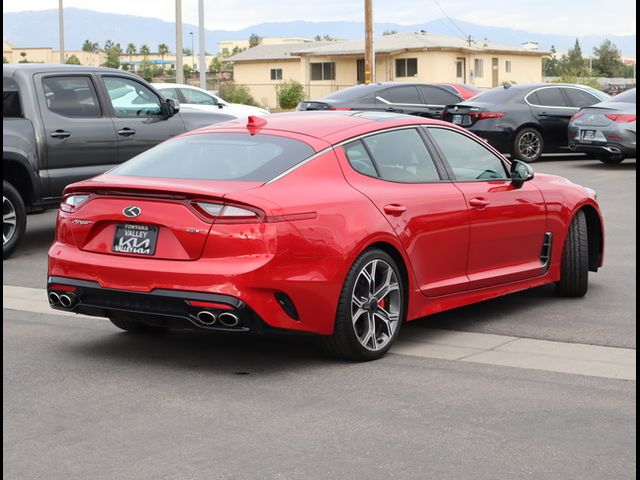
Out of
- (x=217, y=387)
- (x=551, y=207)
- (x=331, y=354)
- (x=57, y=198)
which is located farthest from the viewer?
(x=57, y=198)

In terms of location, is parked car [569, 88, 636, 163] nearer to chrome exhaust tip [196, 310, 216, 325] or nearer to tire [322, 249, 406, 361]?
tire [322, 249, 406, 361]

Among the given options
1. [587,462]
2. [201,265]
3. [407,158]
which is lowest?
[587,462]

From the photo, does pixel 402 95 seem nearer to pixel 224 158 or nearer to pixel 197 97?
pixel 197 97

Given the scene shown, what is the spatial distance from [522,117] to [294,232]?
54.9 feet

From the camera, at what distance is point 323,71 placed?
7519 cm

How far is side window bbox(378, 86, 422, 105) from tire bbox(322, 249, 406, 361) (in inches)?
707

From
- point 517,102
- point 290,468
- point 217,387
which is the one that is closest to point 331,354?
point 217,387

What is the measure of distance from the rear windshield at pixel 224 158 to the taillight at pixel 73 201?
1.02ft

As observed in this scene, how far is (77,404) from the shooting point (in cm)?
634

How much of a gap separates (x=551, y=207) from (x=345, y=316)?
265 cm

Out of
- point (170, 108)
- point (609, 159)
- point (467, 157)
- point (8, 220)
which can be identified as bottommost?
point (8, 220)

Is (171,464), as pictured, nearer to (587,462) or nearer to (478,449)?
(478,449)

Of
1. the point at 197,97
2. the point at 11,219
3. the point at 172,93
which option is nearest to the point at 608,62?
the point at 197,97

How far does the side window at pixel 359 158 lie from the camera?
7703 millimetres
